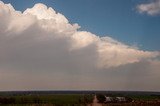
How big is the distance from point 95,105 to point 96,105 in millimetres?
110

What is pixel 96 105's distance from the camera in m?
18.3

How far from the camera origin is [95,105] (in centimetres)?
1825
